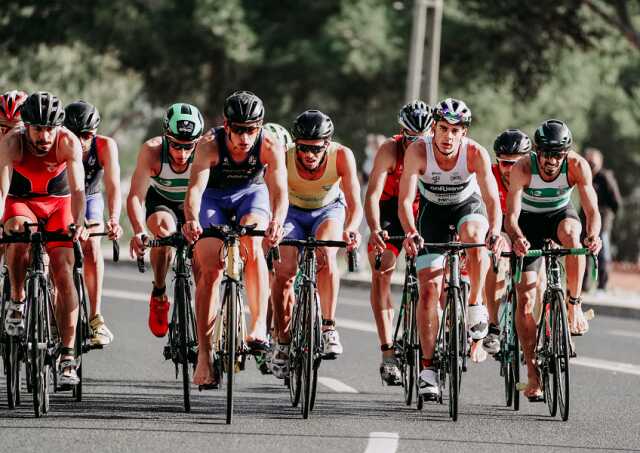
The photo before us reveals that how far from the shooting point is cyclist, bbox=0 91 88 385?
933cm

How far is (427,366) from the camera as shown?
32.7 feet

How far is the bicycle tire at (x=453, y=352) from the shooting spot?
368 inches

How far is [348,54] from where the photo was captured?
33.0m

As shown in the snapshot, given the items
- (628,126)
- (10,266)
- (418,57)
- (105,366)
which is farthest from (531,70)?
(10,266)

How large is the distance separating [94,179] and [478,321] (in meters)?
3.10

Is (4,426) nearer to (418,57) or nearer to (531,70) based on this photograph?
Result: (418,57)

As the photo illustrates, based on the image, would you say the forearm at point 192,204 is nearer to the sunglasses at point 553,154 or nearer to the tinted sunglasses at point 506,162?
the sunglasses at point 553,154

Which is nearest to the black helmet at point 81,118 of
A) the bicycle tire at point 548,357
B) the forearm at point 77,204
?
the forearm at point 77,204

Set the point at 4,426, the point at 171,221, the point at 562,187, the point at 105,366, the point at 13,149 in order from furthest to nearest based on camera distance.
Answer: the point at 105,366
the point at 171,221
the point at 562,187
the point at 13,149
the point at 4,426

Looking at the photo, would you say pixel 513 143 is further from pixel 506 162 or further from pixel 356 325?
pixel 356 325

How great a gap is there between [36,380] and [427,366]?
2583 mm

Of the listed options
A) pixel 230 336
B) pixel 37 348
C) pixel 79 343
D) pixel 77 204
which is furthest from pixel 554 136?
pixel 37 348

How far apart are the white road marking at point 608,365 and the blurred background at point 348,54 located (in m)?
16.0

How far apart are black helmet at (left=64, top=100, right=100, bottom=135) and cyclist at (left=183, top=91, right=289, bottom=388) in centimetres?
137
